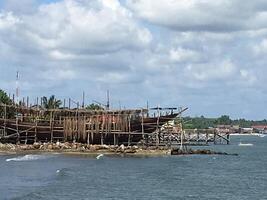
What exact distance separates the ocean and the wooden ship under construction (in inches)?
258

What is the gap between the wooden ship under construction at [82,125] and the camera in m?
87.9

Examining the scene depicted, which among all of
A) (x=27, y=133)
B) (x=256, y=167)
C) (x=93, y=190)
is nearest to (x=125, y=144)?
(x=27, y=133)

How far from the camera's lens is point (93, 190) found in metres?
49.3

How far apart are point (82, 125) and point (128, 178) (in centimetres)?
3023

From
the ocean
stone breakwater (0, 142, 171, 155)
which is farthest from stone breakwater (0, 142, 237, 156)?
the ocean

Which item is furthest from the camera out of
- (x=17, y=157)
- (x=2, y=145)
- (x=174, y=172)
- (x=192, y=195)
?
(x=2, y=145)

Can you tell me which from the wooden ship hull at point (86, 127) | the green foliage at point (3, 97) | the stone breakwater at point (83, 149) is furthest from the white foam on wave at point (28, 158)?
the green foliage at point (3, 97)

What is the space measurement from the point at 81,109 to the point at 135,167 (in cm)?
2399

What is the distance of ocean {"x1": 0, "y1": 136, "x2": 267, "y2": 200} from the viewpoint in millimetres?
47759

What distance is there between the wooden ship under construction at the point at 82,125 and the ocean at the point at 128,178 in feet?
21.5

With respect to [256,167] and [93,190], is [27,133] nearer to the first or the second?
[256,167]

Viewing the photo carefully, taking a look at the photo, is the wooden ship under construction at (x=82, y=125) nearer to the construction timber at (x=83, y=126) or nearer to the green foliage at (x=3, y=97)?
the construction timber at (x=83, y=126)

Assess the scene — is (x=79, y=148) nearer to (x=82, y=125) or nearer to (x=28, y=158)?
(x=82, y=125)

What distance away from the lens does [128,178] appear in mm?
59406
